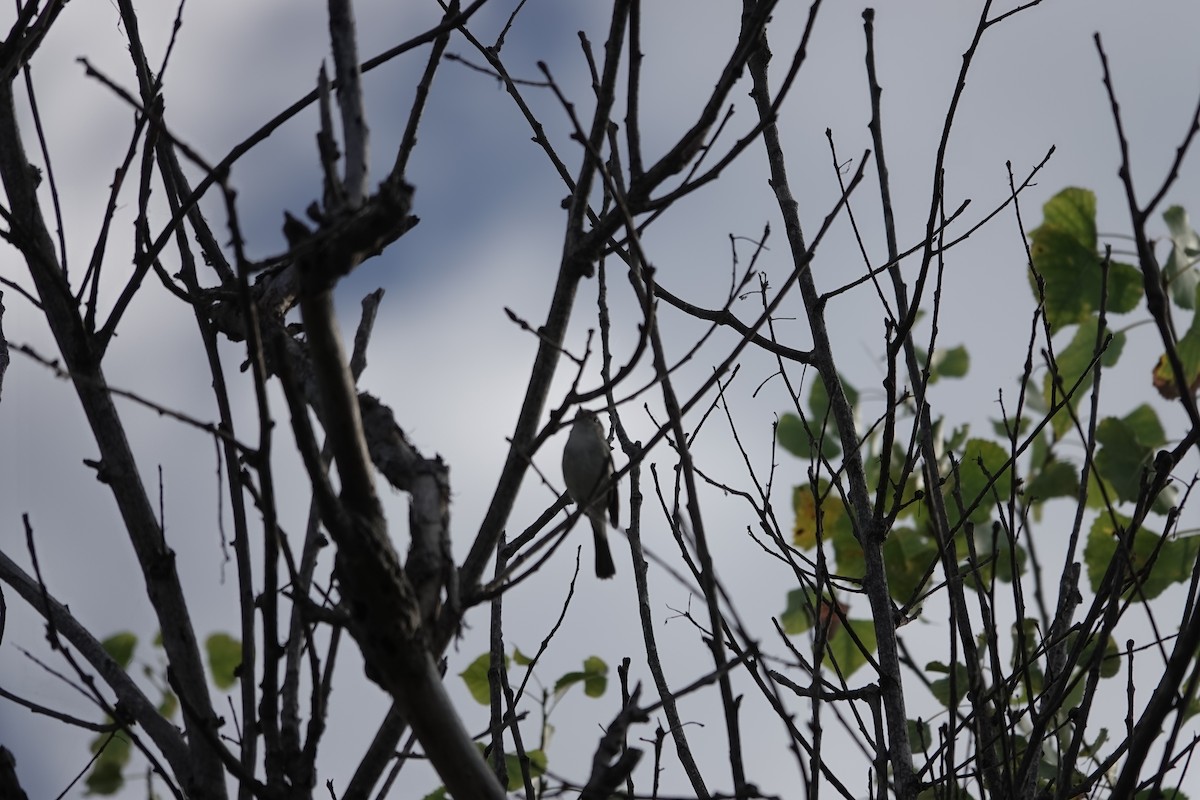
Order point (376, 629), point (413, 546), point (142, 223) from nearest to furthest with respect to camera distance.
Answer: point (376, 629) < point (413, 546) < point (142, 223)

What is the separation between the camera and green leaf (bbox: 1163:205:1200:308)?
434 cm

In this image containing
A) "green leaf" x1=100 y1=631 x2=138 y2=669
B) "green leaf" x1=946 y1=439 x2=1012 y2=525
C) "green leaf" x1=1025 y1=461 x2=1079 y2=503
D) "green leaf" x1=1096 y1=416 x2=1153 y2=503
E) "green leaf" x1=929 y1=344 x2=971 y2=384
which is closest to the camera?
"green leaf" x1=100 y1=631 x2=138 y2=669

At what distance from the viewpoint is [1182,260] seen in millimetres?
4375

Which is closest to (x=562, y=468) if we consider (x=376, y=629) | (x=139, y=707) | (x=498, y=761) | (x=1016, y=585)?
(x=498, y=761)

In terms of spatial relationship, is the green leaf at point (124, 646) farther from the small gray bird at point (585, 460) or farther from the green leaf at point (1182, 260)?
the green leaf at point (1182, 260)

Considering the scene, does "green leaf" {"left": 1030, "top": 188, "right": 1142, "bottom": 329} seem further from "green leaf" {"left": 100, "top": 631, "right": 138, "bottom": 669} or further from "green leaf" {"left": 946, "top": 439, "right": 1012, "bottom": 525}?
"green leaf" {"left": 100, "top": 631, "right": 138, "bottom": 669}

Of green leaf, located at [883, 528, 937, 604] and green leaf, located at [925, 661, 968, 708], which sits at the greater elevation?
green leaf, located at [883, 528, 937, 604]

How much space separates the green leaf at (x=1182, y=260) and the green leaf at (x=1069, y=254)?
208 millimetres

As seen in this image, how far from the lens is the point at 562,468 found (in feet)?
14.8

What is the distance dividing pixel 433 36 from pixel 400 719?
5.50ft

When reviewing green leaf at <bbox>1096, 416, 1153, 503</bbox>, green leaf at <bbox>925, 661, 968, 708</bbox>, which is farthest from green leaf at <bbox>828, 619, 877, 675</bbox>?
green leaf at <bbox>1096, 416, 1153, 503</bbox>

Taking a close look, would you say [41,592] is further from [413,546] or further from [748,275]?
[748,275]

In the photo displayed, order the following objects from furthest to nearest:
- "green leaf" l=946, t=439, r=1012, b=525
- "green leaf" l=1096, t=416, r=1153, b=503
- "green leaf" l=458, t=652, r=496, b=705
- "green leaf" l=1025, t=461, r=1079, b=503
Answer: "green leaf" l=1025, t=461, r=1079, b=503 → "green leaf" l=1096, t=416, r=1153, b=503 → "green leaf" l=946, t=439, r=1012, b=525 → "green leaf" l=458, t=652, r=496, b=705

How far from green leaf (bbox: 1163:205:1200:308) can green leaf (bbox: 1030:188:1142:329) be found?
0.21 metres
